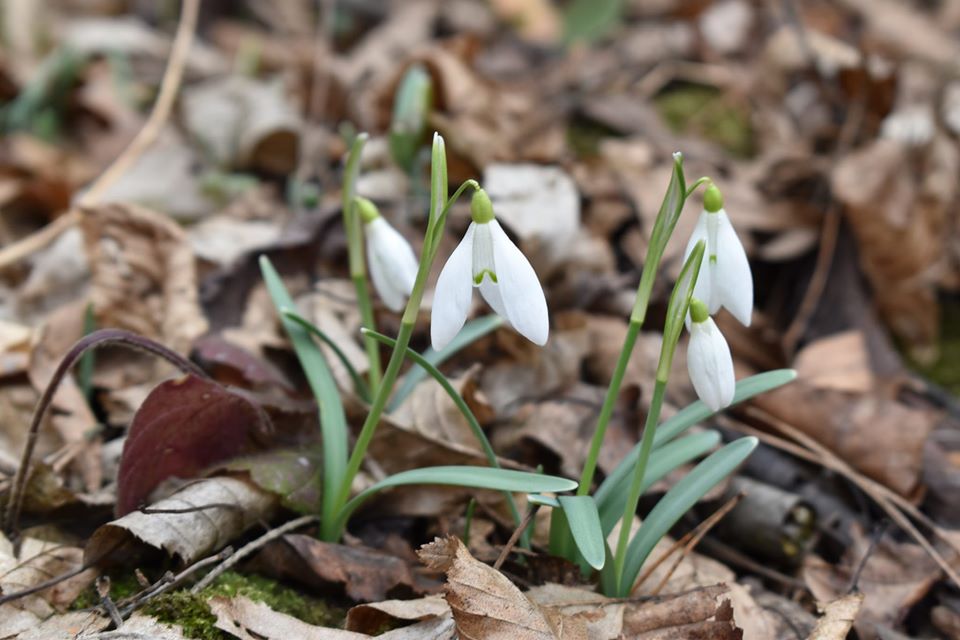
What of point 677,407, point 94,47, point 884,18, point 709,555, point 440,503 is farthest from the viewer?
point 884,18

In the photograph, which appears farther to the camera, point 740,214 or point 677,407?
point 740,214

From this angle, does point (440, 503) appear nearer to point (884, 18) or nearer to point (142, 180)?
point (142, 180)

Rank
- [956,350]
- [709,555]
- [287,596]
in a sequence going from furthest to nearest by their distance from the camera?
[956,350], [709,555], [287,596]

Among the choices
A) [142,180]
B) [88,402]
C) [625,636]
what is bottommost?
[625,636]

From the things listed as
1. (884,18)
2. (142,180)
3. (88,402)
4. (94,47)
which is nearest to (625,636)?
(88,402)

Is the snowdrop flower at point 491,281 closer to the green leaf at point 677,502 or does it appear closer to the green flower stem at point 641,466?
the green flower stem at point 641,466

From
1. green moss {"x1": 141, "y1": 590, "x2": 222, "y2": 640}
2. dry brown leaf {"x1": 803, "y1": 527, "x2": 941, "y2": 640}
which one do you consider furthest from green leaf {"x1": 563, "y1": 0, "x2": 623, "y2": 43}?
green moss {"x1": 141, "y1": 590, "x2": 222, "y2": 640}

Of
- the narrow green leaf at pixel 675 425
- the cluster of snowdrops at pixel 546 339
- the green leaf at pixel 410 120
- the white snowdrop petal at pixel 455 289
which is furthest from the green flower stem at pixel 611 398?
the green leaf at pixel 410 120
